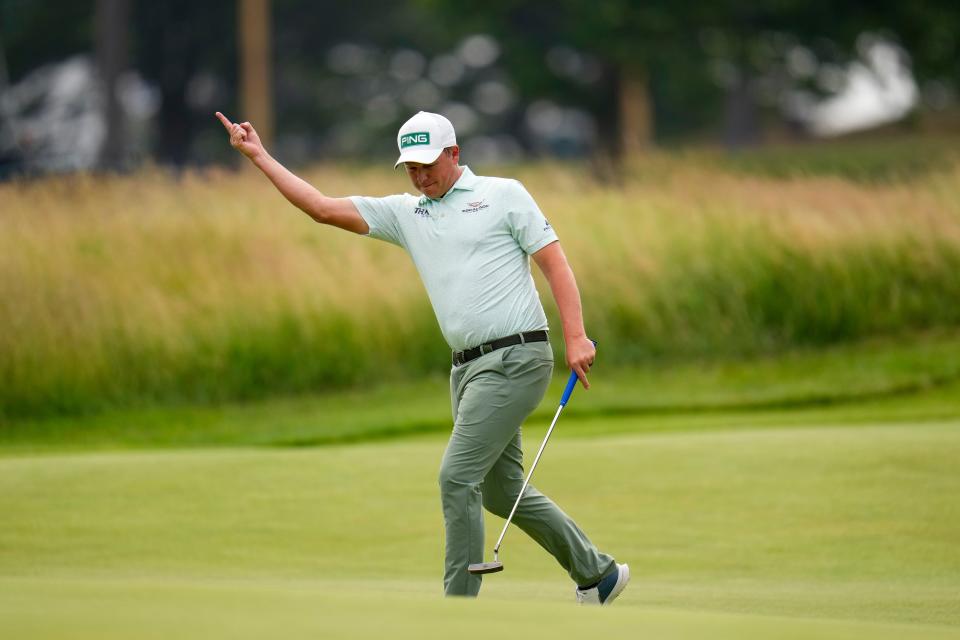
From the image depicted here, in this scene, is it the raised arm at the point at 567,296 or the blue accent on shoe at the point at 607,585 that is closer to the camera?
the raised arm at the point at 567,296

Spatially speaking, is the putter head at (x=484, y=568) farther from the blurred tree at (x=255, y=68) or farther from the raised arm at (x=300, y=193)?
the blurred tree at (x=255, y=68)

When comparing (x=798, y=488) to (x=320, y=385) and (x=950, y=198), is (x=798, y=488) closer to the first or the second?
(x=320, y=385)

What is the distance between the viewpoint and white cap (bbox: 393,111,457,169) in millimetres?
5289

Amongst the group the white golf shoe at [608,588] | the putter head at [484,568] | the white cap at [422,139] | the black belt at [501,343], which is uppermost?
the white cap at [422,139]

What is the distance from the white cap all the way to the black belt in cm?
65

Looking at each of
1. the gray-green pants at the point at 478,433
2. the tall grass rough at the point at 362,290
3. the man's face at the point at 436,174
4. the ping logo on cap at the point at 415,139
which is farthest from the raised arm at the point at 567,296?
the tall grass rough at the point at 362,290

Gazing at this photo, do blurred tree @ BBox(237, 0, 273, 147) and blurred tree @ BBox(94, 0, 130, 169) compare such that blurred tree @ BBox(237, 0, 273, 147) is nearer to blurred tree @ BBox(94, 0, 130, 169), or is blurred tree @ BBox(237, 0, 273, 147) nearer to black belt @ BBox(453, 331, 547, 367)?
blurred tree @ BBox(94, 0, 130, 169)

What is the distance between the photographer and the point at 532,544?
7551 mm

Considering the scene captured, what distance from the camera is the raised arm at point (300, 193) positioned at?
554 centimetres

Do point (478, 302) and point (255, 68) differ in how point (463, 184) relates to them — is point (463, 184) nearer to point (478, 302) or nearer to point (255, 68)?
point (478, 302)

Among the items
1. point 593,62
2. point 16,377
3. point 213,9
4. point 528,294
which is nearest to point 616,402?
point 16,377

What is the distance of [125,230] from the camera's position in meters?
15.0

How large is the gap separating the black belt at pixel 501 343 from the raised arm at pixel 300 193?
24.0 inches

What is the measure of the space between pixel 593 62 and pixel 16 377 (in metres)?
26.1
